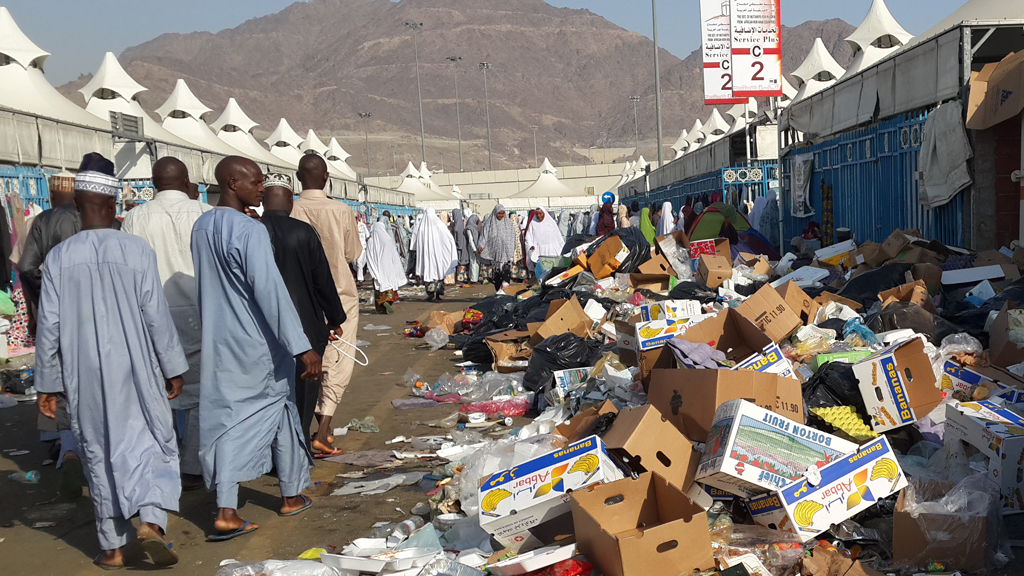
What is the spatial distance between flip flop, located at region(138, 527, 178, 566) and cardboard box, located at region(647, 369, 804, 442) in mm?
2392

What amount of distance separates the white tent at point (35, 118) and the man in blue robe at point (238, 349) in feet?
25.9

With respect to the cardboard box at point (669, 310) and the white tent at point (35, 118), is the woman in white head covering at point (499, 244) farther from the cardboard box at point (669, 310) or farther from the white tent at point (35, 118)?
the cardboard box at point (669, 310)

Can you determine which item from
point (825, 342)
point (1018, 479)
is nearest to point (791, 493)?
point (1018, 479)

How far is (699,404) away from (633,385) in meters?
1.39

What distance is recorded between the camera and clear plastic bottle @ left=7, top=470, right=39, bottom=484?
17.0 feet

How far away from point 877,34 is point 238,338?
20.9 meters

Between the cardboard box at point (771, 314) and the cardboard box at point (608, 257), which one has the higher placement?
the cardboard box at point (608, 257)

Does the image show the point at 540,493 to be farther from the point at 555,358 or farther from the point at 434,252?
the point at 434,252

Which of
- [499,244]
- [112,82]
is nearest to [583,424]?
[499,244]

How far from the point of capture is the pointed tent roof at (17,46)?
15.7 m

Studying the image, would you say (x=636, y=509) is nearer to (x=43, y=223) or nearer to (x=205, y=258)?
(x=205, y=258)

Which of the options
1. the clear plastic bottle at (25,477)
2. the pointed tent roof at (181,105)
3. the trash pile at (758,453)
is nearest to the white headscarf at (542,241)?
the trash pile at (758,453)

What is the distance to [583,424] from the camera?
15.2 ft

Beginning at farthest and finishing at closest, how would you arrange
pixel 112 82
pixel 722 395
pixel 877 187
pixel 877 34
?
1. pixel 112 82
2. pixel 877 34
3. pixel 877 187
4. pixel 722 395
